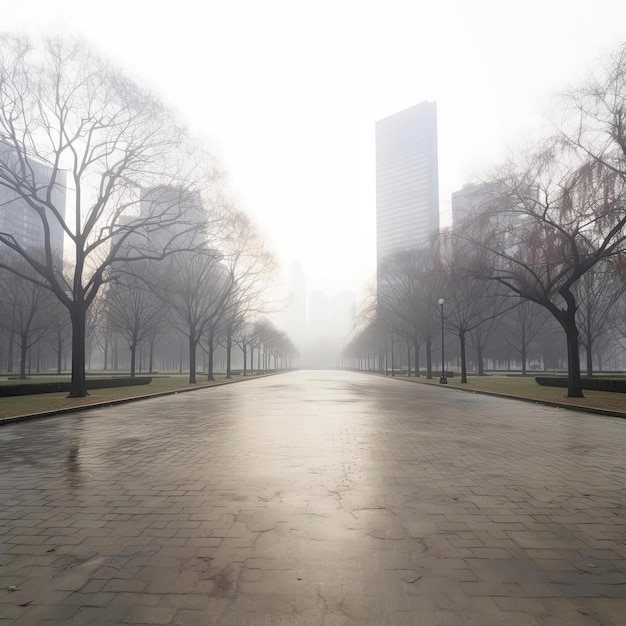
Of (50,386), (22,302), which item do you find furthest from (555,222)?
(22,302)

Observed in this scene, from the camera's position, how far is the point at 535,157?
2020 centimetres

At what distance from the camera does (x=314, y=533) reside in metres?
4.48

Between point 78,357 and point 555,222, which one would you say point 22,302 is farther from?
point 555,222

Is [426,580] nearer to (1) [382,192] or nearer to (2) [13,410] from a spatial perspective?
(2) [13,410]

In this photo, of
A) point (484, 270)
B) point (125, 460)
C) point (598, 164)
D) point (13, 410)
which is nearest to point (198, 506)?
point (125, 460)

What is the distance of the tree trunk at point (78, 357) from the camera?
69.9 ft

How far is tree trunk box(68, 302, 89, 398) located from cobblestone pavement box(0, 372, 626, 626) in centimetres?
1268

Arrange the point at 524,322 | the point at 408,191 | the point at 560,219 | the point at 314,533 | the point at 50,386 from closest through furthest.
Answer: the point at 314,533
the point at 560,219
the point at 50,386
the point at 524,322
the point at 408,191

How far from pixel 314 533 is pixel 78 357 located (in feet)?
67.7

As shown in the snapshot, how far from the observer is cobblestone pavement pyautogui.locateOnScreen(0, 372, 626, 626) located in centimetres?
315

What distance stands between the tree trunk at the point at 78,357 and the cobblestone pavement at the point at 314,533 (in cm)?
1268

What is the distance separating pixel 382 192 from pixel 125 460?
15884 cm

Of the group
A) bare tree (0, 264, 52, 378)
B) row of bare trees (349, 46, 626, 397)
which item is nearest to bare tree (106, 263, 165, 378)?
bare tree (0, 264, 52, 378)

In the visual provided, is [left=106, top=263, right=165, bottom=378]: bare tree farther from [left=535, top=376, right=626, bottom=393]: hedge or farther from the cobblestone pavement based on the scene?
the cobblestone pavement
